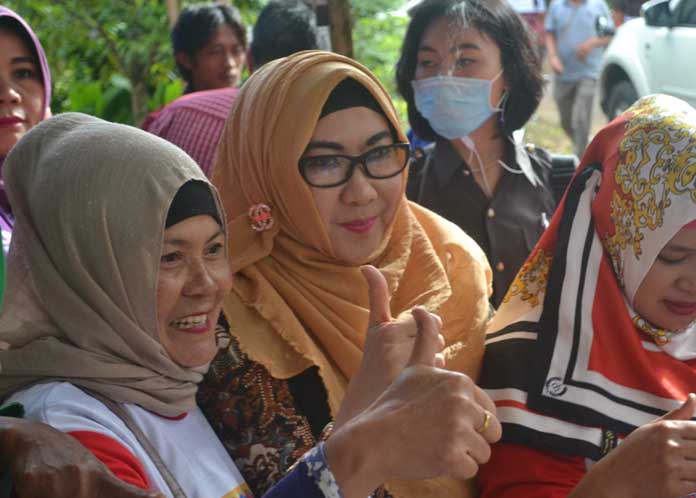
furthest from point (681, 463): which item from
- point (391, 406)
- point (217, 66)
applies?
point (217, 66)

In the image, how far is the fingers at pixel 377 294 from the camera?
196 cm

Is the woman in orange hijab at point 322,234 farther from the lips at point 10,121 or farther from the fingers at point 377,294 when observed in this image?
the lips at point 10,121

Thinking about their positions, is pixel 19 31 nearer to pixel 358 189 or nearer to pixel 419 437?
pixel 358 189

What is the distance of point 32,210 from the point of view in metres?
1.91

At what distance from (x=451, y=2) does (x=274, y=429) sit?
2080mm

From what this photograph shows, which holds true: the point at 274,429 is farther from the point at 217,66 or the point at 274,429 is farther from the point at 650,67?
the point at 650,67

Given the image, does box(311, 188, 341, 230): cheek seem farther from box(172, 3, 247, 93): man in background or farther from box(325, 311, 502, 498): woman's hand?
box(172, 3, 247, 93): man in background

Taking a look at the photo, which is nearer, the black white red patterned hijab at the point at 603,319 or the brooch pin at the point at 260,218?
the black white red patterned hijab at the point at 603,319

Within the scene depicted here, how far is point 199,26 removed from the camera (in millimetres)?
5059

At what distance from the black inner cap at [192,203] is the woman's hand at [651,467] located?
972 millimetres

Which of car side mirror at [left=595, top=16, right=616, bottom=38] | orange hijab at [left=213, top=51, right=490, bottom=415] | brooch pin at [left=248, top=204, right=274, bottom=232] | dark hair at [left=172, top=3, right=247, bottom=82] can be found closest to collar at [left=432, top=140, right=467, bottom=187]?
orange hijab at [left=213, top=51, right=490, bottom=415]

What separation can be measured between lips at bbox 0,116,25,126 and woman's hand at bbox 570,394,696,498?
227cm

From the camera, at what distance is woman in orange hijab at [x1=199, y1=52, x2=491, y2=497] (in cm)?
227

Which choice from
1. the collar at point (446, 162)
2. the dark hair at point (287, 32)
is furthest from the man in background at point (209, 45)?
the collar at point (446, 162)
